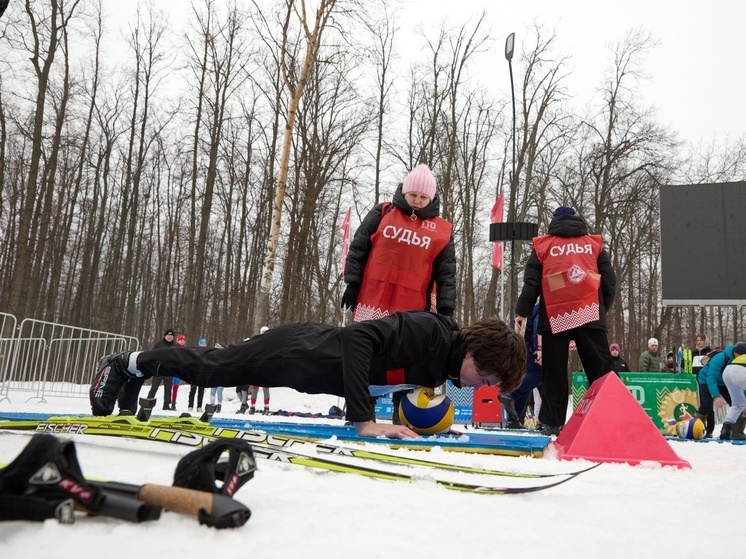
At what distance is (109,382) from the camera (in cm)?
399

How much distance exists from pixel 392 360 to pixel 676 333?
30342 mm

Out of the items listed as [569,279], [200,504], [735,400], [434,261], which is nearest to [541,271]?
[569,279]

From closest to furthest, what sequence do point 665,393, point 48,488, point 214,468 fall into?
point 48,488
point 214,468
point 665,393

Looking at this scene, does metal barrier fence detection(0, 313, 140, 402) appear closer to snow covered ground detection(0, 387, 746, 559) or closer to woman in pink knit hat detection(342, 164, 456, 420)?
woman in pink knit hat detection(342, 164, 456, 420)

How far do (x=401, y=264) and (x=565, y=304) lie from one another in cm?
142

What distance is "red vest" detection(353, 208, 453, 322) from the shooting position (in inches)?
199

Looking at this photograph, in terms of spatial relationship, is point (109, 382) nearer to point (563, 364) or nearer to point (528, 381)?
point (563, 364)

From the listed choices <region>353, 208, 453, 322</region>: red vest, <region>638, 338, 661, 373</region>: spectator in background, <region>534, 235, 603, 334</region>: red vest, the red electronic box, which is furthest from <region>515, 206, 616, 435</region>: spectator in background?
<region>638, 338, 661, 373</region>: spectator in background

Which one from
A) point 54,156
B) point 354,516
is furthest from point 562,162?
point 354,516

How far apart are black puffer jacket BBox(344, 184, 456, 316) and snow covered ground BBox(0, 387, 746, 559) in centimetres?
268

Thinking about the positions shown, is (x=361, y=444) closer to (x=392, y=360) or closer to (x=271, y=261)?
(x=392, y=360)

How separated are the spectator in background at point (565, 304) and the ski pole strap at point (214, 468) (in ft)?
13.4

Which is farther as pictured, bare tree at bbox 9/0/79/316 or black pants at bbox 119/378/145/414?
bare tree at bbox 9/0/79/316

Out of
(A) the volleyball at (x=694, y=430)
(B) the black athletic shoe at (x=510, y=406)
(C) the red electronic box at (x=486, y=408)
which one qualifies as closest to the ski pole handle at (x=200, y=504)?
(A) the volleyball at (x=694, y=430)
